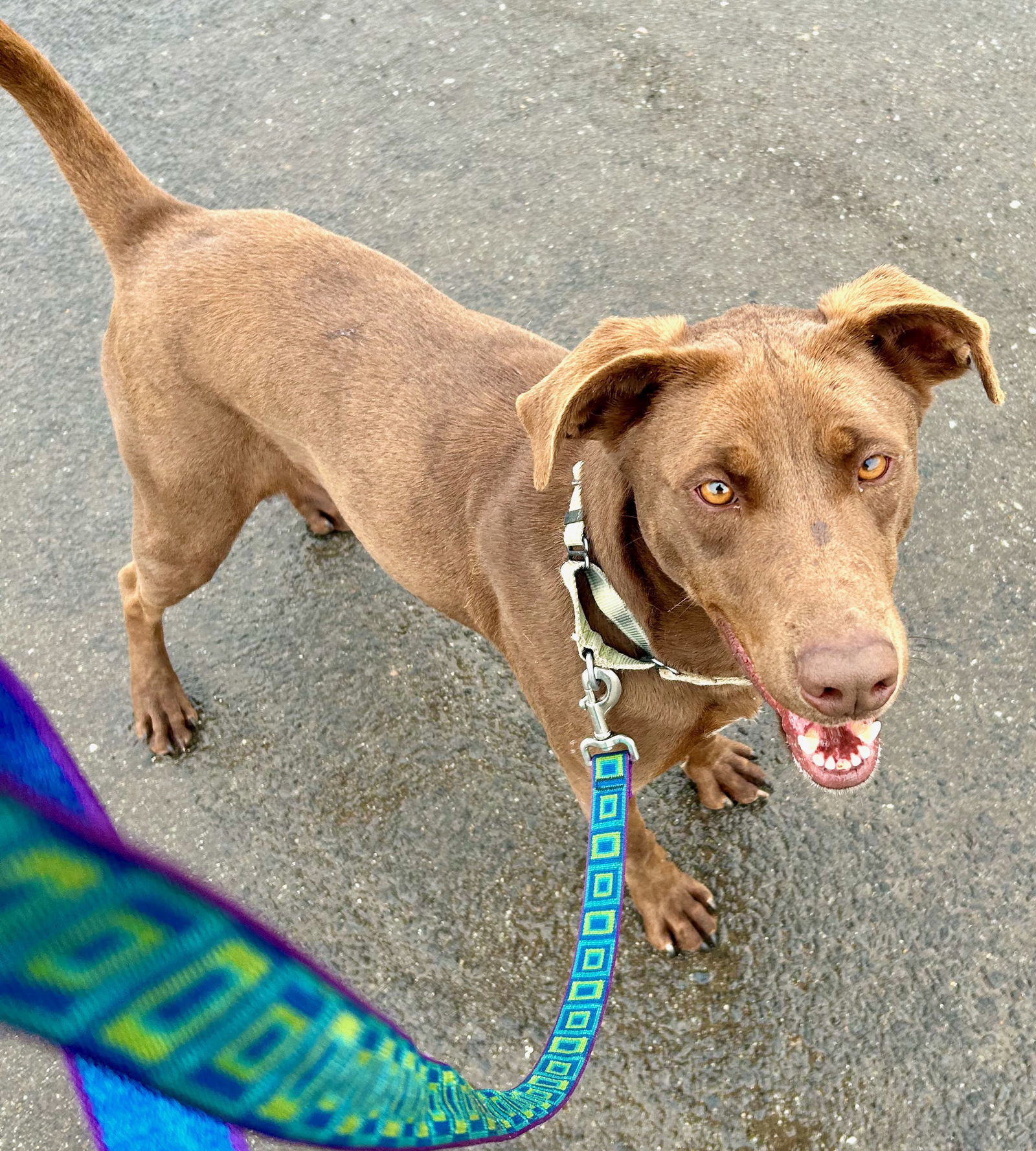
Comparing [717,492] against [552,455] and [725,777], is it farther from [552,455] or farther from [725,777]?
[725,777]

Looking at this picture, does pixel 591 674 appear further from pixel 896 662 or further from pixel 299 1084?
pixel 299 1084

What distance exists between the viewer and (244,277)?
300 cm

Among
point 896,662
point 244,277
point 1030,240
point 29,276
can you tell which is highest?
point 244,277

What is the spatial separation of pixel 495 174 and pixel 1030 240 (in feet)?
7.91

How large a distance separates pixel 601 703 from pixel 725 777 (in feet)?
3.43

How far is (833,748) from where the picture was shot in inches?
86.4

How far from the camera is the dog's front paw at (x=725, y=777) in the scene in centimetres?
332

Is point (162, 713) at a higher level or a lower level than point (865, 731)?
lower

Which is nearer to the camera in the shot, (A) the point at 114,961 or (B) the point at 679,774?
(A) the point at 114,961

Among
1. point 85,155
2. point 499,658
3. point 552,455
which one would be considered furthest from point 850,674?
point 85,155

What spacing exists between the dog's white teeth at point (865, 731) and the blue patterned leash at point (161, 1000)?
1.11m

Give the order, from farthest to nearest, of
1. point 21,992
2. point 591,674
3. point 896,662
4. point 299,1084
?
point 591,674
point 896,662
point 299,1084
point 21,992

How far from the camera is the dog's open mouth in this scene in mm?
2182

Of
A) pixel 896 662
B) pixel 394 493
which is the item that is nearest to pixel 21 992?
pixel 896 662
